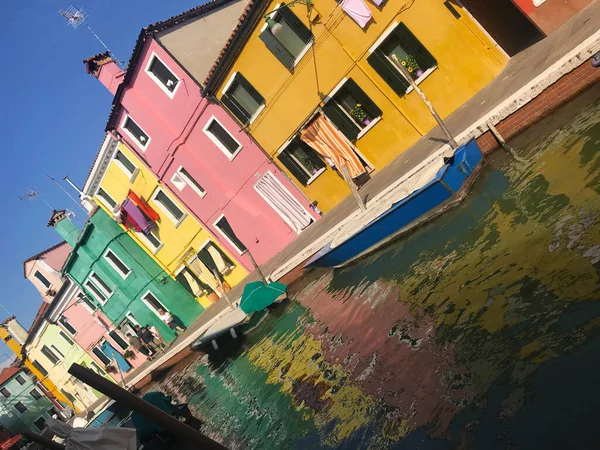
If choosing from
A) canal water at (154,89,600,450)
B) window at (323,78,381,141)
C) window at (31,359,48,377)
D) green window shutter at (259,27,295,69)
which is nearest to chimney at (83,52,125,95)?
green window shutter at (259,27,295,69)

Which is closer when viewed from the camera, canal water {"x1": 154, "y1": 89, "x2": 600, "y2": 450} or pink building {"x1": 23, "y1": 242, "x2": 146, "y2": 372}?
canal water {"x1": 154, "y1": 89, "x2": 600, "y2": 450}

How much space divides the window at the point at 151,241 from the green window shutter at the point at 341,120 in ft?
49.2

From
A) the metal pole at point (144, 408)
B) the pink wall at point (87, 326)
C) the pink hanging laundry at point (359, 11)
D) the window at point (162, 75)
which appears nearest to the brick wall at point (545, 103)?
the pink hanging laundry at point (359, 11)

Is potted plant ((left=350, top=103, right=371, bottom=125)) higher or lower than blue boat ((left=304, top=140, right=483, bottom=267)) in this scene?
higher

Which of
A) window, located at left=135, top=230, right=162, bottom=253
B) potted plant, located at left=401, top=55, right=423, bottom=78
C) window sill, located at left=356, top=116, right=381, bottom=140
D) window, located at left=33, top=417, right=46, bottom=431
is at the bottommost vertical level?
window sill, located at left=356, top=116, right=381, bottom=140

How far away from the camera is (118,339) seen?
135 ft

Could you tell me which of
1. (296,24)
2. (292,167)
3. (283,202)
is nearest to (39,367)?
(283,202)

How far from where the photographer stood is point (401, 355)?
32.6 ft

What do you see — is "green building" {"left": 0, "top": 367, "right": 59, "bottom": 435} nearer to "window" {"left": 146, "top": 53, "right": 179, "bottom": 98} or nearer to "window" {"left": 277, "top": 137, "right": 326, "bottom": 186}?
"window" {"left": 146, "top": 53, "right": 179, "bottom": 98}

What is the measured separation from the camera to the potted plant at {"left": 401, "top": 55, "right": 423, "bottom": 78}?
2019 centimetres

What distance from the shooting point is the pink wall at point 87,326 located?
41.5 m

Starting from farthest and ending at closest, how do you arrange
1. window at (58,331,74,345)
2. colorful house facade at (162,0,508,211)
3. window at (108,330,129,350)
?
1. window at (58,331,74,345)
2. window at (108,330,129,350)
3. colorful house facade at (162,0,508,211)

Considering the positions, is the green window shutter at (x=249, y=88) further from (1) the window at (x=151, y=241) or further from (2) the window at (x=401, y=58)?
(1) the window at (x=151, y=241)

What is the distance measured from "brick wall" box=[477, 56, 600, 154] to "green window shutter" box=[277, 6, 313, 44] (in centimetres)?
922
